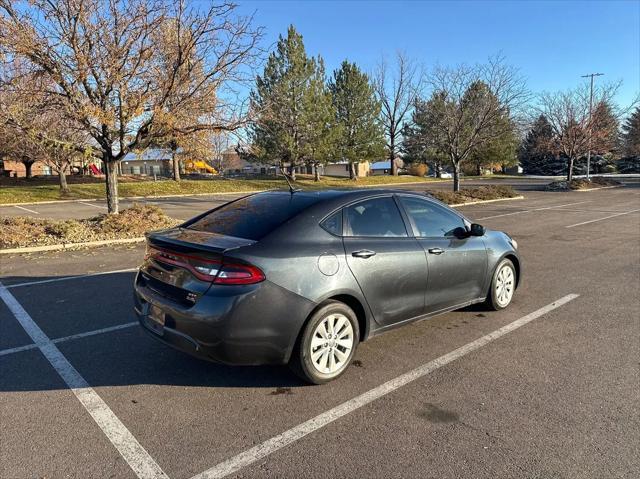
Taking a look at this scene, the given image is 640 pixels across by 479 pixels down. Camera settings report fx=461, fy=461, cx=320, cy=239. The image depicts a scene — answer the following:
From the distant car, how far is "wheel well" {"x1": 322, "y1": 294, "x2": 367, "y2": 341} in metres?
0.01

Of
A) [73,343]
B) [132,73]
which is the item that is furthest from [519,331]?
[132,73]

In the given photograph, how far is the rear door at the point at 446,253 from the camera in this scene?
14.5 feet

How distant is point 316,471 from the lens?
2.62m

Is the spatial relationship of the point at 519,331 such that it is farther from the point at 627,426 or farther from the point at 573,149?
the point at 573,149

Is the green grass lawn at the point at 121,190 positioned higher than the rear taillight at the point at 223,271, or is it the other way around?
the green grass lawn at the point at 121,190

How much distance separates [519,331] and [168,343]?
11.6 feet

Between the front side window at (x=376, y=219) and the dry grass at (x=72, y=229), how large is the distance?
7984 mm

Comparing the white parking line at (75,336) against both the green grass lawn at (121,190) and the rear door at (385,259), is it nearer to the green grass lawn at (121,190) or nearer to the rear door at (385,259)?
the rear door at (385,259)

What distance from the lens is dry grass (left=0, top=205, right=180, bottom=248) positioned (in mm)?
9570

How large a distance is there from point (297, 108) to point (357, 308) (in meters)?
32.2

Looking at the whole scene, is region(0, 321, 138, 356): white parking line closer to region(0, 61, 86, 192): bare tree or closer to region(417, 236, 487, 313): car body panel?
region(417, 236, 487, 313): car body panel

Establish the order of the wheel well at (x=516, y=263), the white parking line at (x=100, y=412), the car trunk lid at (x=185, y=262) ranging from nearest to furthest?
the white parking line at (x=100, y=412) → the car trunk lid at (x=185, y=262) → the wheel well at (x=516, y=263)

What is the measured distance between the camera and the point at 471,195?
22.8 meters

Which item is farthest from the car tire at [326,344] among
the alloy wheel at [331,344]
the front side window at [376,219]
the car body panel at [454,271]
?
the car body panel at [454,271]
